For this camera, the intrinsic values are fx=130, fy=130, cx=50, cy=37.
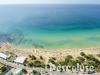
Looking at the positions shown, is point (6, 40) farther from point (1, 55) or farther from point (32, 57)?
point (32, 57)

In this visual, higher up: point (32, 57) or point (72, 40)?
point (72, 40)

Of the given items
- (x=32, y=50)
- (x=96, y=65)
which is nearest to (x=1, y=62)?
(x=32, y=50)

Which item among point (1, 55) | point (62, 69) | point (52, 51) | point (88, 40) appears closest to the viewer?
point (62, 69)

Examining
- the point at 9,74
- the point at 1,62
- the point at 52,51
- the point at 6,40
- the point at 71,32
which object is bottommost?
the point at 9,74

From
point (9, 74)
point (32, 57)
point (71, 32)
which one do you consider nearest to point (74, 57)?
point (32, 57)

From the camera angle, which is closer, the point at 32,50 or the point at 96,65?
the point at 96,65

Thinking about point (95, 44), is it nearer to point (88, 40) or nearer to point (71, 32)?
point (88, 40)

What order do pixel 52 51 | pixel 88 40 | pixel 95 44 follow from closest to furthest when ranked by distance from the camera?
pixel 52 51 → pixel 95 44 → pixel 88 40

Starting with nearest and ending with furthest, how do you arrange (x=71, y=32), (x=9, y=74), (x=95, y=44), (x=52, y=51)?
1. (x=9, y=74)
2. (x=52, y=51)
3. (x=95, y=44)
4. (x=71, y=32)

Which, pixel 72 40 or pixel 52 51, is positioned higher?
pixel 72 40
